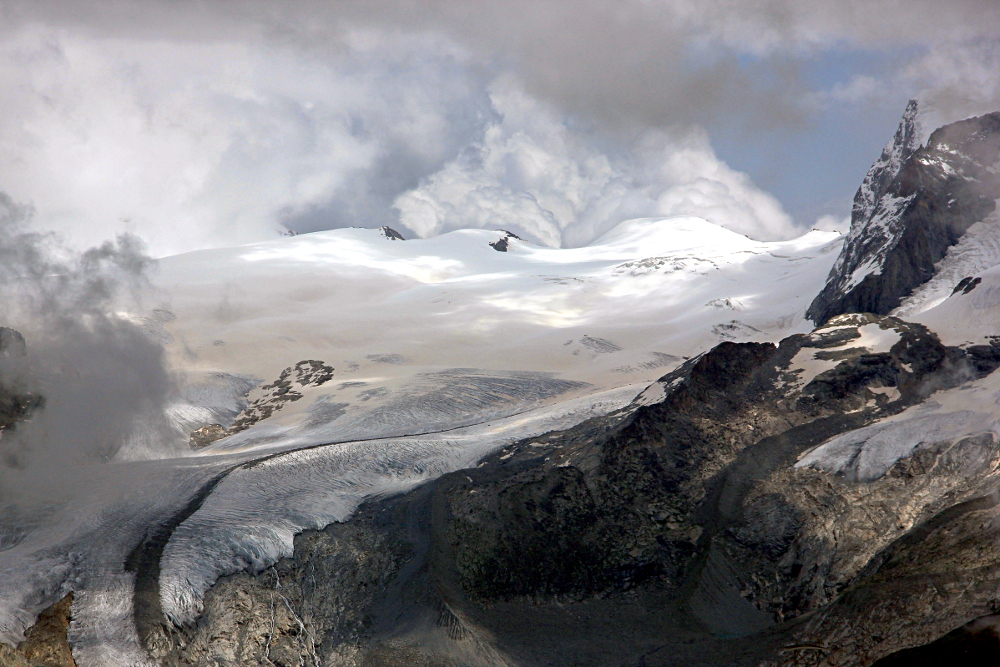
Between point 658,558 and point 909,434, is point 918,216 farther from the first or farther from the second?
point 658,558

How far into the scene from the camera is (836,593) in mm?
27234

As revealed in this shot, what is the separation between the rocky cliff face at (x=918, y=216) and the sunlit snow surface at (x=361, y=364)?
1198 cm

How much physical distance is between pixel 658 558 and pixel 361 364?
51.5m

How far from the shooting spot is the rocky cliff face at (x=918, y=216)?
257 feet

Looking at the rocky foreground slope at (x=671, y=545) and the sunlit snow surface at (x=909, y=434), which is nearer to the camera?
the rocky foreground slope at (x=671, y=545)

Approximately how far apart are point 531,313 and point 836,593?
84.3 m

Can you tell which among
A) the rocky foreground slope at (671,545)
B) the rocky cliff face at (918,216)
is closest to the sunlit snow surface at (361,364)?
the rocky foreground slope at (671,545)

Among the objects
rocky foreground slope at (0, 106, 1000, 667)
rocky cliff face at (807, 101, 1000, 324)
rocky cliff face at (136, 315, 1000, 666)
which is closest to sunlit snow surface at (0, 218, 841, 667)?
rocky foreground slope at (0, 106, 1000, 667)

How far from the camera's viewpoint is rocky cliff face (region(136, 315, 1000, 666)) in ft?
82.6

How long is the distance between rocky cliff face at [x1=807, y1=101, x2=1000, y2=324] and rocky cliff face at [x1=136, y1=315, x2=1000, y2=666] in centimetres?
4071

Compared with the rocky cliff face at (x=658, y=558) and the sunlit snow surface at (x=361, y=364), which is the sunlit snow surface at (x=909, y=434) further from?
the sunlit snow surface at (x=361, y=364)

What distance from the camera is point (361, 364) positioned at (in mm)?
78812

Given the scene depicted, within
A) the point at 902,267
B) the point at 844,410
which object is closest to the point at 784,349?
the point at 844,410

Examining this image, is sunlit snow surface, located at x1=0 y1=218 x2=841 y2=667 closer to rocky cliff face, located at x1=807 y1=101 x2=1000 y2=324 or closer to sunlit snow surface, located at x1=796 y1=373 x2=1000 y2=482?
rocky cliff face, located at x1=807 y1=101 x2=1000 y2=324
